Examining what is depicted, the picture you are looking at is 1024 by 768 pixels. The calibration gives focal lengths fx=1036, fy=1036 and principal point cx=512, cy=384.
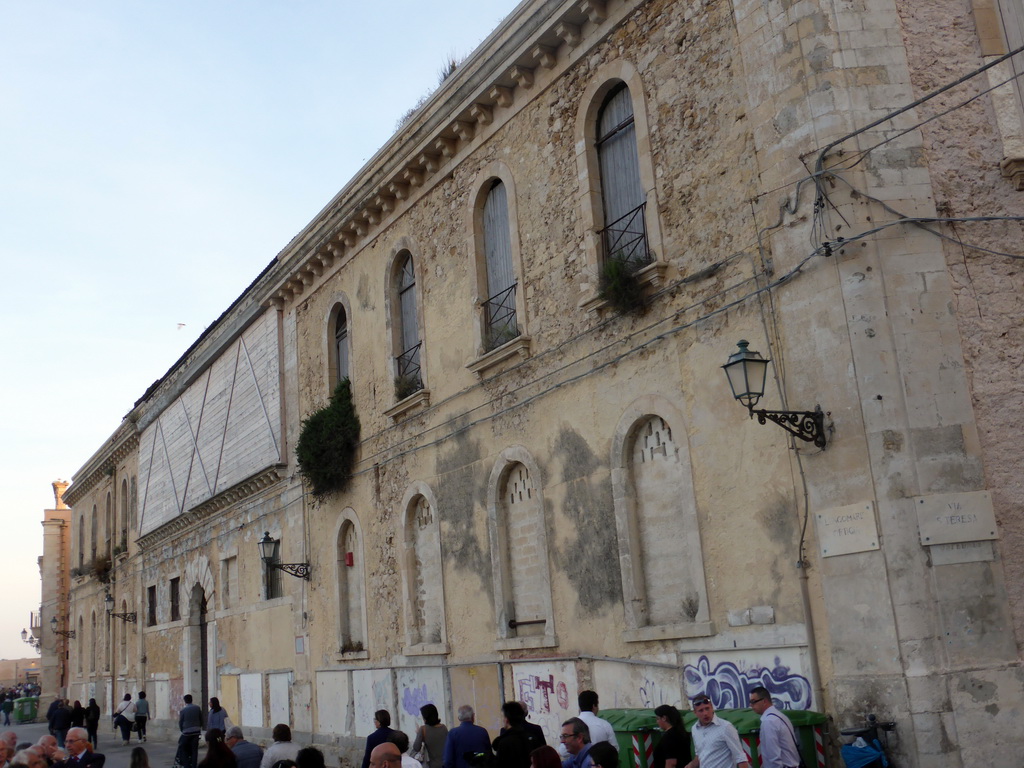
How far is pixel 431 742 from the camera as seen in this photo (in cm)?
1033

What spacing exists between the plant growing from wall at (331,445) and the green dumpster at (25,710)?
111 feet

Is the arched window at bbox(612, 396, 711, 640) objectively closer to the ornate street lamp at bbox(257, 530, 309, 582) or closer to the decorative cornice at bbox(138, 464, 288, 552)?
the ornate street lamp at bbox(257, 530, 309, 582)

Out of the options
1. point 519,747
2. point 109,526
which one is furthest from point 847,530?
point 109,526

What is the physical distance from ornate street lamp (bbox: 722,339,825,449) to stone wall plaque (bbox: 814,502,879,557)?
63 cm

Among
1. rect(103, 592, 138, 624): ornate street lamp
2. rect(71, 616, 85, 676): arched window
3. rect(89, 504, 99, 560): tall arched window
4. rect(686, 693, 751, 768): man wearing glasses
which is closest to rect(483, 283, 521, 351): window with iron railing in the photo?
rect(686, 693, 751, 768): man wearing glasses

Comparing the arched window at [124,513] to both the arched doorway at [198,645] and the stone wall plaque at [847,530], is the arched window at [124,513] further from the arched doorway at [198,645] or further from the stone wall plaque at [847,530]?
the stone wall plaque at [847,530]

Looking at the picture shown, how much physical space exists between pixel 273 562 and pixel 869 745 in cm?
1324

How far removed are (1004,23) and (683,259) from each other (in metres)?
3.71

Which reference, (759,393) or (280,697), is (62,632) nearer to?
(280,697)

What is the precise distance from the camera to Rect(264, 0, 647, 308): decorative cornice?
1288 centimetres

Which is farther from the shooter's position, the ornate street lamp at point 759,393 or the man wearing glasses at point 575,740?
the ornate street lamp at point 759,393

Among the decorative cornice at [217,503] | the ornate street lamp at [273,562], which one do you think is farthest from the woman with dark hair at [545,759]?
A: the decorative cornice at [217,503]

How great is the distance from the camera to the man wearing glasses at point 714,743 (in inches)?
310

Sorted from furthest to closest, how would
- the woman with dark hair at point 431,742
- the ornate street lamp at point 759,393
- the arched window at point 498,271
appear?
the arched window at point 498,271, the woman with dark hair at point 431,742, the ornate street lamp at point 759,393
